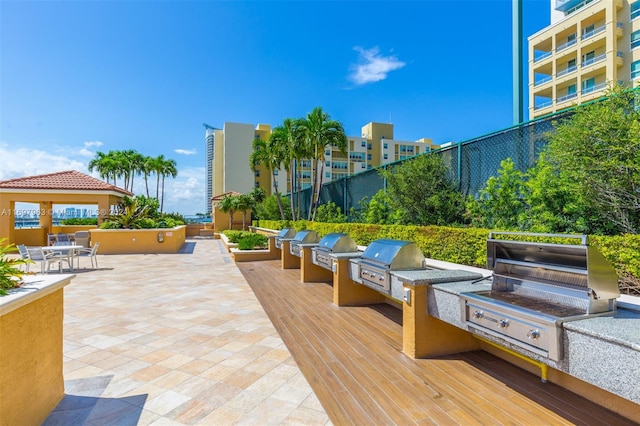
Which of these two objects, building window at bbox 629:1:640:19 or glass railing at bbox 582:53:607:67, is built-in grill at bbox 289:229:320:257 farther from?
building window at bbox 629:1:640:19

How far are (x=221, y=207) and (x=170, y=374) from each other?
88.3 feet

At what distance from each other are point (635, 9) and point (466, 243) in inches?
1109

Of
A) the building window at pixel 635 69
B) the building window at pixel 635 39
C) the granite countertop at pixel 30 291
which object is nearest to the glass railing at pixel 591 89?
the building window at pixel 635 69

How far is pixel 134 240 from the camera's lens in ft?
50.2

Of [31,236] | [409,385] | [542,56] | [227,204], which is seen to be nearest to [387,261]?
[409,385]

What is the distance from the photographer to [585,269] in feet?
8.41

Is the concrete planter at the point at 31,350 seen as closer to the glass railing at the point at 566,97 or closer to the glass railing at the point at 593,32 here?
the glass railing at the point at 566,97

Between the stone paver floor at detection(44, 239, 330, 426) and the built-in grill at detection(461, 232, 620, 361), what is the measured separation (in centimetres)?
155

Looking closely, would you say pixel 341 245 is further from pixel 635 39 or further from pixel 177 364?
pixel 635 39

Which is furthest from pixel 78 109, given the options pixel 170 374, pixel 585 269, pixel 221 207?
pixel 221 207

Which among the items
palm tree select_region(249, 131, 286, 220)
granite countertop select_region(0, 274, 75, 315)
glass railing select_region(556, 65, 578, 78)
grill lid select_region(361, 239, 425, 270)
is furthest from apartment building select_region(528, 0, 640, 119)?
granite countertop select_region(0, 274, 75, 315)

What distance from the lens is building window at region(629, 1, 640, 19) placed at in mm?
21516

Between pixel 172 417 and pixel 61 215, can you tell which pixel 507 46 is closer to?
pixel 172 417

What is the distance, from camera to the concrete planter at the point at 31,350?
7.02 feet
